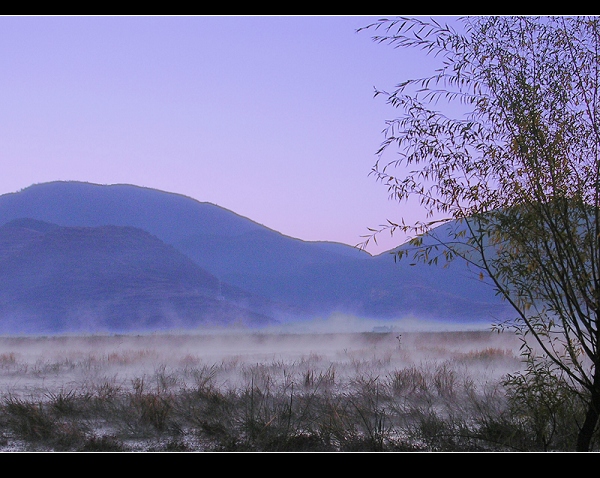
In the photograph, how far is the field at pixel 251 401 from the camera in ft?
21.1

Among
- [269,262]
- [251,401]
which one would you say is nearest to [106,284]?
[269,262]

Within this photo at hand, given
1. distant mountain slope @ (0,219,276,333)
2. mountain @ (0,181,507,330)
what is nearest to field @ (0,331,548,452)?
mountain @ (0,181,507,330)

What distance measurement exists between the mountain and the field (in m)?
2.16

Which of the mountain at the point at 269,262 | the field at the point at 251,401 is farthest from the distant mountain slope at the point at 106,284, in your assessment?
the field at the point at 251,401

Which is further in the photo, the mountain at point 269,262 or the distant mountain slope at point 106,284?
the distant mountain slope at point 106,284

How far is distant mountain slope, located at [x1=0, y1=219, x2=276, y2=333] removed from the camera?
17.6m

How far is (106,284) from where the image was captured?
20.2 meters

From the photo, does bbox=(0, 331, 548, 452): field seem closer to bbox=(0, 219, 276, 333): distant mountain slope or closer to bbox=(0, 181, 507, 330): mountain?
bbox=(0, 181, 507, 330): mountain

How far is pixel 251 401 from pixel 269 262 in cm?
1059

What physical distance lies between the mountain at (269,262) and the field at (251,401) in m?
2.16

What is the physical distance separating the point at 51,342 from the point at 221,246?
5.57 m

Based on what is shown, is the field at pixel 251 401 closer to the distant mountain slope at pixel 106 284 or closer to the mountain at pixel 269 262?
the mountain at pixel 269 262

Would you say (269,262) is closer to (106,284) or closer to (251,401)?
(106,284)
